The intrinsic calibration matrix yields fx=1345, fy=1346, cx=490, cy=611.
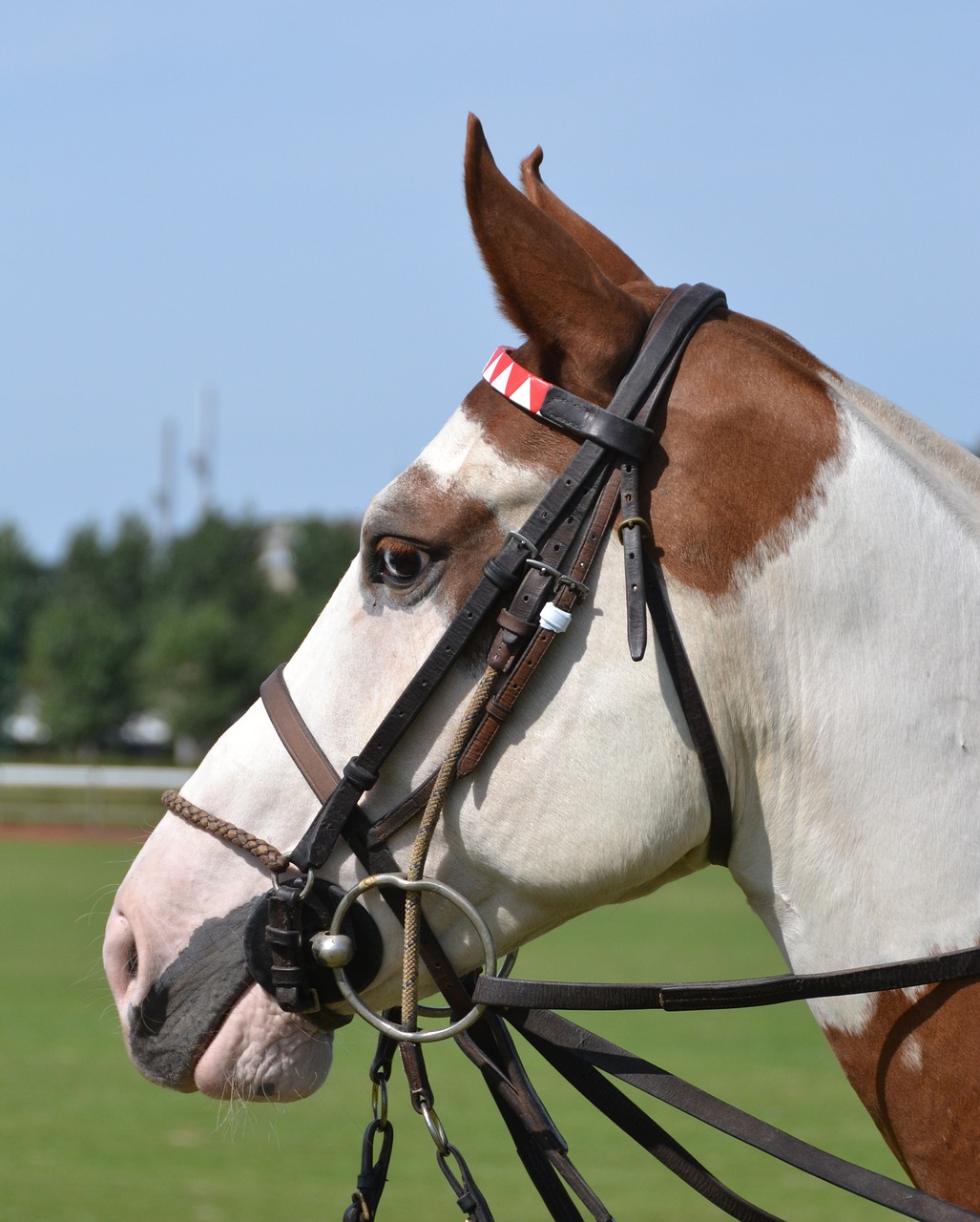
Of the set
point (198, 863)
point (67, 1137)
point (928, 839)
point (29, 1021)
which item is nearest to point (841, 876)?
point (928, 839)

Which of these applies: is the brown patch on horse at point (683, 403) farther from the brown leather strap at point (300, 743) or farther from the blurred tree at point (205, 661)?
the blurred tree at point (205, 661)

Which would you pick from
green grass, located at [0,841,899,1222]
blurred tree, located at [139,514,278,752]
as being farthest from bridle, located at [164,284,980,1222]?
blurred tree, located at [139,514,278,752]

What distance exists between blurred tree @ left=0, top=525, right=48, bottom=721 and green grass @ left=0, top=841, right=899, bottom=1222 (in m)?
41.3

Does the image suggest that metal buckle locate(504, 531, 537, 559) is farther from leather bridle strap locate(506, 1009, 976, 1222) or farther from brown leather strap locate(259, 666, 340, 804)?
leather bridle strap locate(506, 1009, 976, 1222)

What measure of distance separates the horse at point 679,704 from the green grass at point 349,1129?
2146 millimetres

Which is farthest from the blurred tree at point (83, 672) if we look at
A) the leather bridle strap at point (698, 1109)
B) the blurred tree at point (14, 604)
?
the leather bridle strap at point (698, 1109)

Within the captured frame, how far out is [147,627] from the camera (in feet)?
175

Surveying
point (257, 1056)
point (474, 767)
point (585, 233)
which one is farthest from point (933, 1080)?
point (585, 233)

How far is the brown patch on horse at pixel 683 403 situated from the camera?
1937 millimetres

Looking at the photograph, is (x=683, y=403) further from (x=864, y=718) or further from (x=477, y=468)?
(x=864, y=718)

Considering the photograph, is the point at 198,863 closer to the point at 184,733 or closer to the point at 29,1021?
the point at 29,1021

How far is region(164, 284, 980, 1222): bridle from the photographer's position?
6.31ft

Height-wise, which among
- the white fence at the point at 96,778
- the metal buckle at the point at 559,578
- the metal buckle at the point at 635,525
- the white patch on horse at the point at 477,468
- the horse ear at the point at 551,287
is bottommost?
the white fence at the point at 96,778

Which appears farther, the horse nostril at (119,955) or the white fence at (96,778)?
the white fence at (96,778)
